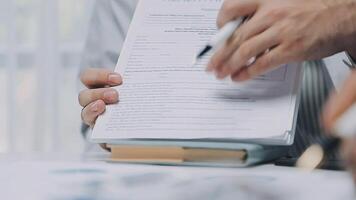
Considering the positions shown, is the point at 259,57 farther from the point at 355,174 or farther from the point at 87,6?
the point at 87,6

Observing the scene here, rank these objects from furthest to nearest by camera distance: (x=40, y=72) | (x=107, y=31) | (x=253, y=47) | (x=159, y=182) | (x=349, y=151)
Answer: (x=40, y=72), (x=107, y=31), (x=253, y=47), (x=159, y=182), (x=349, y=151)

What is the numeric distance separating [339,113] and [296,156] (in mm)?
351

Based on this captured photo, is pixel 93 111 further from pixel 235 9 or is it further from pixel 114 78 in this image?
pixel 235 9

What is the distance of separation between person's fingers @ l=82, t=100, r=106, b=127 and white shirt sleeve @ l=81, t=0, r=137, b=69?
1.08ft

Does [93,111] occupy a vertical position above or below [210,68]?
below

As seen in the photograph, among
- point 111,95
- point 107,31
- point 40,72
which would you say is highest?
point 111,95

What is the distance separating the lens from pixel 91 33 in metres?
1.23

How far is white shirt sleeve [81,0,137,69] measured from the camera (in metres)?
1.18

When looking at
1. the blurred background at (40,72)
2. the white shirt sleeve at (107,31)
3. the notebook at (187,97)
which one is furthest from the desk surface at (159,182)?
the blurred background at (40,72)

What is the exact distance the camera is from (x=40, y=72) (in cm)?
174

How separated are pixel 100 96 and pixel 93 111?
0.07 feet

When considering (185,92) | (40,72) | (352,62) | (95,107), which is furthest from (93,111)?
(40,72)

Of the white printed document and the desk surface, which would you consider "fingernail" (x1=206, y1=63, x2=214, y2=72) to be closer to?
the white printed document

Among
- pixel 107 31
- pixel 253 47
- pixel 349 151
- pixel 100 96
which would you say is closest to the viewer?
pixel 349 151
